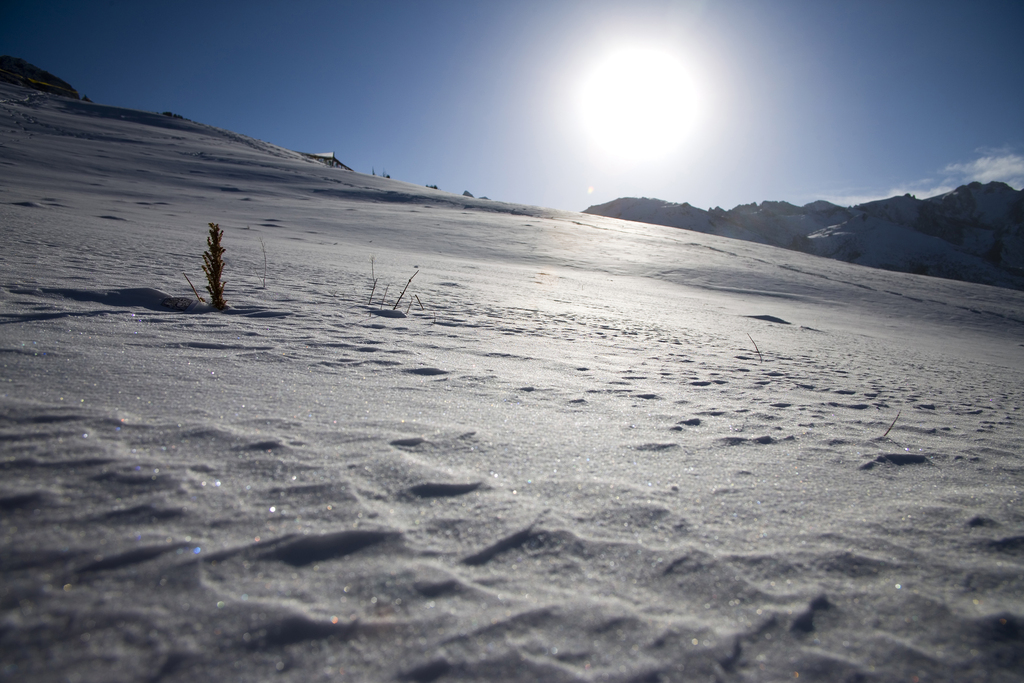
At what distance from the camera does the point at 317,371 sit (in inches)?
78.1

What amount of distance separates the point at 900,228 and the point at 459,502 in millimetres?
79134

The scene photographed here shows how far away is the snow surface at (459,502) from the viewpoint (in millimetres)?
763

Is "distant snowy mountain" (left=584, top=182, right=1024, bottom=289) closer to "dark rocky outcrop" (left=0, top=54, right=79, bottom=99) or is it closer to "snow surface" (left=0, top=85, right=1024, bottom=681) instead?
"dark rocky outcrop" (left=0, top=54, right=79, bottom=99)

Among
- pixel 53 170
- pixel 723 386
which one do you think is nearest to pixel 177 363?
pixel 723 386

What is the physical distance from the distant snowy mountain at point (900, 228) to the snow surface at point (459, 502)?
192ft

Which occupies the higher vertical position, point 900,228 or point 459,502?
point 900,228

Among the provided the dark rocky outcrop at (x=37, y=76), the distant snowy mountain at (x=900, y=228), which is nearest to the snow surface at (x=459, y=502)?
the dark rocky outcrop at (x=37, y=76)

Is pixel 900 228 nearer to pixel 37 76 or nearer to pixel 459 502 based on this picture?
pixel 459 502

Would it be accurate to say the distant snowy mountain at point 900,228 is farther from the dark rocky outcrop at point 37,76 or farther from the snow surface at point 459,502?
the snow surface at point 459,502

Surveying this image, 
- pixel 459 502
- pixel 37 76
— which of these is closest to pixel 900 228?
pixel 459 502

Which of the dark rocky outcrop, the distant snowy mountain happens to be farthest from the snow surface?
the distant snowy mountain

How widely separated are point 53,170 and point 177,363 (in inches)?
561

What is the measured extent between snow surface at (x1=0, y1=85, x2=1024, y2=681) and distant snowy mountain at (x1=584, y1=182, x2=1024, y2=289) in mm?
58592

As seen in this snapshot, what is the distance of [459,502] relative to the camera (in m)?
1.14
